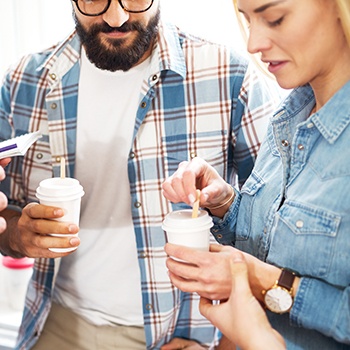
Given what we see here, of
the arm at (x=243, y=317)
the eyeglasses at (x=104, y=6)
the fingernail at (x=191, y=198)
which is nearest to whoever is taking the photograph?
the arm at (x=243, y=317)

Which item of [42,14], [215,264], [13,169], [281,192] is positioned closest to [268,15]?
[281,192]

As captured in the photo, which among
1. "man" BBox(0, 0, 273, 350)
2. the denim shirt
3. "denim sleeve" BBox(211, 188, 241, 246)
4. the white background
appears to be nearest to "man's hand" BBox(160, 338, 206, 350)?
"man" BBox(0, 0, 273, 350)

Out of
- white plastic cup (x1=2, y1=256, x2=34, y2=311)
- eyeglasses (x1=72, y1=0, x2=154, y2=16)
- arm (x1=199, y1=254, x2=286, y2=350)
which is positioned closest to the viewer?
arm (x1=199, y1=254, x2=286, y2=350)

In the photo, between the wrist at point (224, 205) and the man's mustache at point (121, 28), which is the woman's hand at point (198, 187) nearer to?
the wrist at point (224, 205)

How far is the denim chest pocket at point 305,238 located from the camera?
1021 millimetres

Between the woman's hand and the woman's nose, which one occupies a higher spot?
the woman's nose

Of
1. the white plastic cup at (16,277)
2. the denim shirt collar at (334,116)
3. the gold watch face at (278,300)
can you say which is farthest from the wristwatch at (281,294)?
the white plastic cup at (16,277)

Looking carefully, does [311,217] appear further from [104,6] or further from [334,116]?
[104,6]

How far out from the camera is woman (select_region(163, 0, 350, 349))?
1016mm

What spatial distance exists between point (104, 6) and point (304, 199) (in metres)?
0.81

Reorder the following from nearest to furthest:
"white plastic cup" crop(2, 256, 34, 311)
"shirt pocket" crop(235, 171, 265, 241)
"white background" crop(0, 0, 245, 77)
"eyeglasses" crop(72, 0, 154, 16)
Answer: "shirt pocket" crop(235, 171, 265, 241)
"eyeglasses" crop(72, 0, 154, 16)
"white background" crop(0, 0, 245, 77)
"white plastic cup" crop(2, 256, 34, 311)

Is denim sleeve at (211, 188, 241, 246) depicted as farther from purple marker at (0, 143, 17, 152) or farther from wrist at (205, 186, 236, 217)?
purple marker at (0, 143, 17, 152)

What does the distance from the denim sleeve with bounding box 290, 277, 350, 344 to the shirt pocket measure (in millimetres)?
271

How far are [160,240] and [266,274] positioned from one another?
0.61 metres
